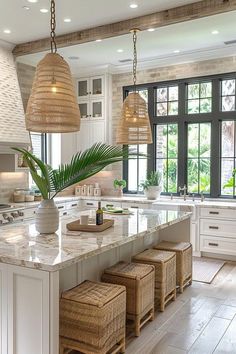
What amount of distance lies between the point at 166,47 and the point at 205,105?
1.27m

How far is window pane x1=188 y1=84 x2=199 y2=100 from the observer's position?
6555 mm

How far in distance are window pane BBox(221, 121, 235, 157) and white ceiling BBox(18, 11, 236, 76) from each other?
1.20 meters

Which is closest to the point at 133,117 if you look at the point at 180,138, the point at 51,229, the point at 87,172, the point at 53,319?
the point at 87,172

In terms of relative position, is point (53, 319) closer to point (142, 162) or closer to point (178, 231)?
point (178, 231)

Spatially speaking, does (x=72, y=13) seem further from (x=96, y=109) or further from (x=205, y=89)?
(x=205, y=89)

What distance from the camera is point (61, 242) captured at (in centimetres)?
289

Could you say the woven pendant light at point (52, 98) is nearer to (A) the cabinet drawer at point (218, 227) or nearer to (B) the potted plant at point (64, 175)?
(B) the potted plant at point (64, 175)

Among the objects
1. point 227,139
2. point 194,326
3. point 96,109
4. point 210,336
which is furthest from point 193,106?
point 210,336

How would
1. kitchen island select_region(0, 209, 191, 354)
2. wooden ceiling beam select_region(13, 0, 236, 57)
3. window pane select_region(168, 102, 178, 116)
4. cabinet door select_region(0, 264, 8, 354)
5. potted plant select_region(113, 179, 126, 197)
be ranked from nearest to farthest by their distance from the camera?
→ 1. kitchen island select_region(0, 209, 191, 354)
2. cabinet door select_region(0, 264, 8, 354)
3. wooden ceiling beam select_region(13, 0, 236, 57)
4. window pane select_region(168, 102, 178, 116)
5. potted plant select_region(113, 179, 126, 197)

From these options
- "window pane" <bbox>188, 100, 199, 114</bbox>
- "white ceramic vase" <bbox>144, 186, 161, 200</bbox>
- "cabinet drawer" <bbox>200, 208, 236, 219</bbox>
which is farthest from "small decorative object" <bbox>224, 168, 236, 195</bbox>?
"window pane" <bbox>188, 100, 199, 114</bbox>

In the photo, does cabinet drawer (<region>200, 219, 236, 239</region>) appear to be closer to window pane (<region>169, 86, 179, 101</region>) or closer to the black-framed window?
the black-framed window

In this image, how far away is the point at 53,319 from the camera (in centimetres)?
231

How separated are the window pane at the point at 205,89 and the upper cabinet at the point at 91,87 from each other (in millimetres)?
1959

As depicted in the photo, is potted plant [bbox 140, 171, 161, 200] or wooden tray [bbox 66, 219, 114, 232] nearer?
wooden tray [bbox 66, 219, 114, 232]
